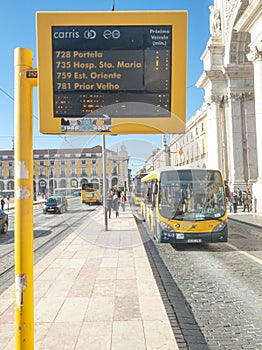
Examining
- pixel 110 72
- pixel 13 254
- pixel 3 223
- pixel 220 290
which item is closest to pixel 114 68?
pixel 110 72

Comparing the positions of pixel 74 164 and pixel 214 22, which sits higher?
pixel 214 22

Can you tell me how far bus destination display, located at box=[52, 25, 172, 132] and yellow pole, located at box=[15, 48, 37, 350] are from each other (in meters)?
0.27

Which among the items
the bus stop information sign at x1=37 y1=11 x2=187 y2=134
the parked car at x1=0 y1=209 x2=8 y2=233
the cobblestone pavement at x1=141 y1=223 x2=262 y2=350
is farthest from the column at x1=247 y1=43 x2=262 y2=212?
the bus stop information sign at x1=37 y1=11 x2=187 y2=134

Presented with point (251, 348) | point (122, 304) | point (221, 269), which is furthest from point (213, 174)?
point (251, 348)

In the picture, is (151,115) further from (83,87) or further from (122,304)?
(122,304)

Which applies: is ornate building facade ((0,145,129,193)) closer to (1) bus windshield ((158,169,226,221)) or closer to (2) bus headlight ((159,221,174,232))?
(1) bus windshield ((158,169,226,221))

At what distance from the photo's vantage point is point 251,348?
4.26 metres

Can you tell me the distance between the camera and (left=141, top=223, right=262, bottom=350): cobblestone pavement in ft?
15.2

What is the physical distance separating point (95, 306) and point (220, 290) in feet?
8.63

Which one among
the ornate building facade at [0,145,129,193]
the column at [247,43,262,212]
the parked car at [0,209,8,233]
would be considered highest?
the column at [247,43,262,212]

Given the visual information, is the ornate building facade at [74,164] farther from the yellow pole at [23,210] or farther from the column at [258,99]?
the column at [258,99]

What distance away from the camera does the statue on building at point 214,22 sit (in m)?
33.6

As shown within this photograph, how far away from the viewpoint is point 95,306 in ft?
18.5

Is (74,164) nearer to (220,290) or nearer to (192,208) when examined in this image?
(192,208)
